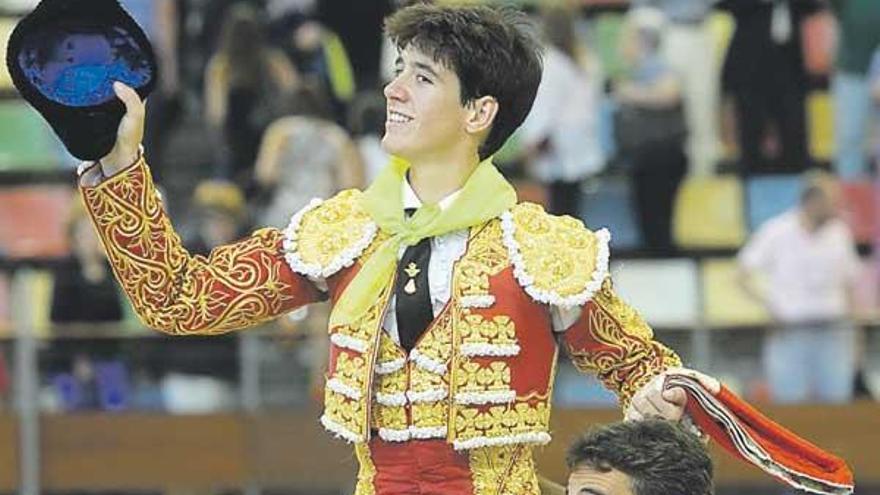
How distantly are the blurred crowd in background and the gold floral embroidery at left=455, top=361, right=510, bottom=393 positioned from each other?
4.56m

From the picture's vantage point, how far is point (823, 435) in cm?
920

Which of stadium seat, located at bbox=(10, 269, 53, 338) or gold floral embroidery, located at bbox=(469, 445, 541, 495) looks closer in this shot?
gold floral embroidery, located at bbox=(469, 445, 541, 495)

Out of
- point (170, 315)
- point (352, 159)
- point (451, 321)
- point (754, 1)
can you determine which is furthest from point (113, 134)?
point (754, 1)

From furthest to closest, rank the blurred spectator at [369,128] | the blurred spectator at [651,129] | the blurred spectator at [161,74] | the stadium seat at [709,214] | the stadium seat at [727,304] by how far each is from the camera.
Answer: the blurred spectator at [161,74] → the stadium seat at [709,214] → the blurred spectator at [651,129] → the blurred spectator at [369,128] → the stadium seat at [727,304]

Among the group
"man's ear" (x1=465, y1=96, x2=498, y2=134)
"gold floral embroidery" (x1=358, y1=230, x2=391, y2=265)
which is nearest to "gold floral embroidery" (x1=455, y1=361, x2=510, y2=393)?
"gold floral embroidery" (x1=358, y1=230, x2=391, y2=265)

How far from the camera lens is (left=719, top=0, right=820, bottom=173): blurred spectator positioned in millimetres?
10234

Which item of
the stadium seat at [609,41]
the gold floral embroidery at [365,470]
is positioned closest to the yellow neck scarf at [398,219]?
the gold floral embroidery at [365,470]

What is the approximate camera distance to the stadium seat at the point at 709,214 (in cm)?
1016

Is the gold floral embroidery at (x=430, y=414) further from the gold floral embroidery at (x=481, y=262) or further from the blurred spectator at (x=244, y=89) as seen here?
the blurred spectator at (x=244, y=89)

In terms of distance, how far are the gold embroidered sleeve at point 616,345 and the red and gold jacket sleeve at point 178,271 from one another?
0.48 meters

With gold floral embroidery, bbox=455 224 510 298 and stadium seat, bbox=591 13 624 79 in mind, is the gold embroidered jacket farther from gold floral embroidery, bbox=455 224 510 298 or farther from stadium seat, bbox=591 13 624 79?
stadium seat, bbox=591 13 624 79

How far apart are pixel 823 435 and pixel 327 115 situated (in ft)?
7.26

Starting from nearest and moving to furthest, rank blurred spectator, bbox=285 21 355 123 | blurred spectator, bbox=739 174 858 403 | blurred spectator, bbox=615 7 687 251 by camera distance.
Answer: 1. blurred spectator, bbox=739 174 858 403
2. blurred spectator, bbox=615 7 687 251
3. blurred spectator, bbox=285 21 355 123

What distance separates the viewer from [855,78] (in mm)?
10203
